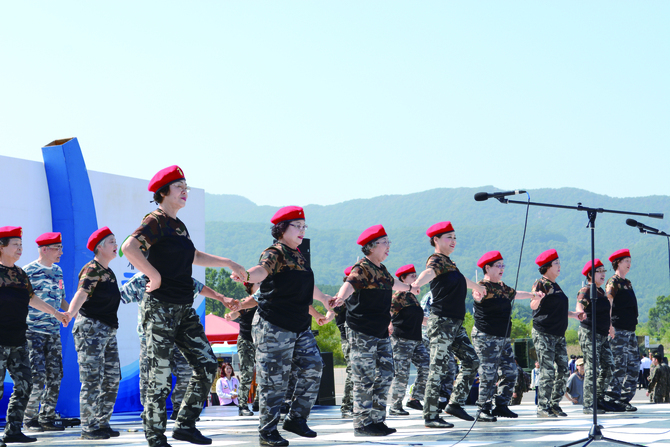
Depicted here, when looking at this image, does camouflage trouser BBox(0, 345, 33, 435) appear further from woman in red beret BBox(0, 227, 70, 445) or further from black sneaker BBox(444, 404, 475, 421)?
black sneaker BBox(444, 404, 475, 421)

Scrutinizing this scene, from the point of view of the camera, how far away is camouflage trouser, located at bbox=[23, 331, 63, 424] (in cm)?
804

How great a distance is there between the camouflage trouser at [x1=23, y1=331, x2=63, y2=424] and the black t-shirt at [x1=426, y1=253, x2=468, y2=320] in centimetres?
431

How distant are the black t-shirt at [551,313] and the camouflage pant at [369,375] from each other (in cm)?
283

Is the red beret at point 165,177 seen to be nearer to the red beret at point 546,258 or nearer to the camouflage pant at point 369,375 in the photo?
the camouflage pant at point 369,375

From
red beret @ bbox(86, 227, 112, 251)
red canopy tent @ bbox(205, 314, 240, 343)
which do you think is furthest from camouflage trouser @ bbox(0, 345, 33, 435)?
red canopy tent @ bbox(205, 314, 240, 343)

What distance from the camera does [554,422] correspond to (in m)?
7.54

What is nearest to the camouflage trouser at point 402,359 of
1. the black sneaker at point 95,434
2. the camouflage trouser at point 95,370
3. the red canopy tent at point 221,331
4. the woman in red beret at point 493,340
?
the woman in red beret at point 493,340

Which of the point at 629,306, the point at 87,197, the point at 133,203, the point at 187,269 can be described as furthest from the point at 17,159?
the point at 629,306

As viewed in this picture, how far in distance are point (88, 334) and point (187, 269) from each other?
96.7 inches

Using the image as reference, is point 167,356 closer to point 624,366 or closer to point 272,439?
point 272,439

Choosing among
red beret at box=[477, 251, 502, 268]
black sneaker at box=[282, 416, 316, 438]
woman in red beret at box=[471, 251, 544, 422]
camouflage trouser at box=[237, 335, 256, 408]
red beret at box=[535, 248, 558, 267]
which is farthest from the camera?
camouflage trouser at box=[237, 335, 256, 408]

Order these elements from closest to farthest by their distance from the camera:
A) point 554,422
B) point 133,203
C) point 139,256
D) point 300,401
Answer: point 139,256
point 300,401
point 554,422
point 133,203

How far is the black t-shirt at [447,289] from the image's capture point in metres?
7.25

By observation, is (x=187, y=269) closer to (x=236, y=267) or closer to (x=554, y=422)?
(x=236, y=267)
